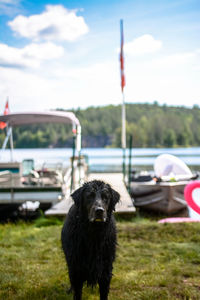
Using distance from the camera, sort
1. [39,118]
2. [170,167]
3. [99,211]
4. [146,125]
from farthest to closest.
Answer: [146,125] < [170,167] < [39,118] < [99,211]

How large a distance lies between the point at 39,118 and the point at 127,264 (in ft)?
32.0

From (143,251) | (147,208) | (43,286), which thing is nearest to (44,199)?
(147,208)

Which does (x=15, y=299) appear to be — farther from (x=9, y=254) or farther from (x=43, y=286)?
(x=9, y=254)

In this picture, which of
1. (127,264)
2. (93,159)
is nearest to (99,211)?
(127,264)

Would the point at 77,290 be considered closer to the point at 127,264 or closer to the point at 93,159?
the point at 127,264

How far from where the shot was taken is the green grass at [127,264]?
4.12 meters

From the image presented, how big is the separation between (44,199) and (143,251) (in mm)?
5866

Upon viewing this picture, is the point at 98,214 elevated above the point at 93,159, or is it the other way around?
the point at 98,214

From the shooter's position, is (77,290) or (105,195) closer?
(105,195)

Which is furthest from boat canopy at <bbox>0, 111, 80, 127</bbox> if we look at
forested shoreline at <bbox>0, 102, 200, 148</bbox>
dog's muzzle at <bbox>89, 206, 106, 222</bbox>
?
forested shoreline at <bbox>0, 102, 200, 148</bbox>

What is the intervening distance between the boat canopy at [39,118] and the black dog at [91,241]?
989cm

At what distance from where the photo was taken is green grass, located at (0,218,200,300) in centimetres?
412

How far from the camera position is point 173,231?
7211mm

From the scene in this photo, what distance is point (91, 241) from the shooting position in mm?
3557
